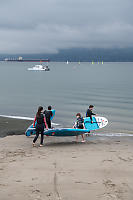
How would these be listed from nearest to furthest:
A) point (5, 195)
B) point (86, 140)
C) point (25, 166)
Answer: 1. point (5, 195)
2. point (25, 166)
3. point (86, 140)

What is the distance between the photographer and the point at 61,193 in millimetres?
6398

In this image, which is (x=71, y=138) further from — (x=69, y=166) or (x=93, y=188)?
(x=93, y=188)

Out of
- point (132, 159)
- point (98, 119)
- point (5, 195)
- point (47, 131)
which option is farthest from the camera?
point (98, 119)

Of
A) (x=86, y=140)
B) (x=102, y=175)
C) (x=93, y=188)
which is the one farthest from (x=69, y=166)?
(x=86, y=140)

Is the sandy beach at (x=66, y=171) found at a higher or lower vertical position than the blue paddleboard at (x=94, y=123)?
lower

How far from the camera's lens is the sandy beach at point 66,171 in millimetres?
6406

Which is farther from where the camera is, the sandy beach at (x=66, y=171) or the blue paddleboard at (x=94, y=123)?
the blue paddleboard at (x=94, y=123)

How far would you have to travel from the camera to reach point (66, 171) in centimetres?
779

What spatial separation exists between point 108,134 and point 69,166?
669cm

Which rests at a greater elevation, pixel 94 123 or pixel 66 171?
pixel 94 123

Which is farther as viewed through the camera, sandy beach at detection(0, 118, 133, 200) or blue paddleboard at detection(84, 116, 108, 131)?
blue paddleboard at detection(84, 116, 108, 131)

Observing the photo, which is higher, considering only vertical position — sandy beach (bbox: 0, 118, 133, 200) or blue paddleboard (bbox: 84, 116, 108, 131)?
blue paddleboard (bbox: 84, 116, 108, 131)

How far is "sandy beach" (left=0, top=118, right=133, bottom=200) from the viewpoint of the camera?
6.41 metres

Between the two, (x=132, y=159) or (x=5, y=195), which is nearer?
(x=5, y=195)
